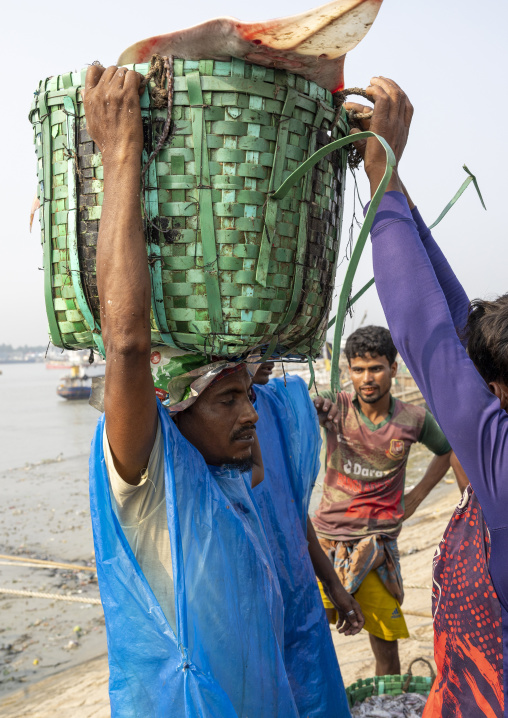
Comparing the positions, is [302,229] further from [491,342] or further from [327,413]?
[327,413]

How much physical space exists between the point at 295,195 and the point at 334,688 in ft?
6.49

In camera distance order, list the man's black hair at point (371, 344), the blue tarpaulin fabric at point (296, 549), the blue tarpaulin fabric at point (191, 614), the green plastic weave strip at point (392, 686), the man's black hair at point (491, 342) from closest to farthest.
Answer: the man's black hair at point (491, 342), the blue tarpaulin fabric at point (191, 614), the blue tarpaulin fabric at point (296, 549), the green plastic weave strip at point (392, 686), the man's black hair at point (371, 344)

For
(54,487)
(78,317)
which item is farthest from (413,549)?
(54,487)

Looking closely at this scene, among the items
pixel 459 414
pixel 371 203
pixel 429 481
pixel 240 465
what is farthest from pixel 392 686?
pixel 371 203

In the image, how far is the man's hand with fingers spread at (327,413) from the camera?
3.89 meters

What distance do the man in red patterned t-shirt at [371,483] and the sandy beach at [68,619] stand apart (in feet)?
3.21

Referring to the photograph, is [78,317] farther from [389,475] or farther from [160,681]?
[389,475]

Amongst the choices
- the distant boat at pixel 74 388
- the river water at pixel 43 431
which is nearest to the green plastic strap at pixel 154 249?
the river water at pixel 43 431

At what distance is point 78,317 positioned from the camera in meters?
1.61

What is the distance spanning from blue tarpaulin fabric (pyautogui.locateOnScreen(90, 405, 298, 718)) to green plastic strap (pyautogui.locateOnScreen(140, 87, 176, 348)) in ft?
1.20

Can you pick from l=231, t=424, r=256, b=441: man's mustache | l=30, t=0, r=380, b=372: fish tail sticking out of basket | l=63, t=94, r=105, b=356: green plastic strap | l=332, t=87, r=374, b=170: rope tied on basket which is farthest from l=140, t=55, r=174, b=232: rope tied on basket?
l=231, t=424, r=256, b=441: man's mustache

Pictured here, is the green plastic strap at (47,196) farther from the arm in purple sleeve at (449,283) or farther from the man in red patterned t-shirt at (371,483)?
the man in red patterned t-shirt at (371,483)

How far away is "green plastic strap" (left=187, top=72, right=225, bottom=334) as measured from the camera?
56.0 inches

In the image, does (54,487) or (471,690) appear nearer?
(471,690)
